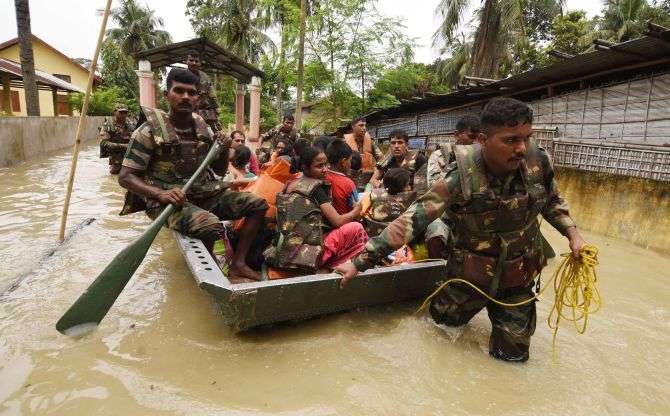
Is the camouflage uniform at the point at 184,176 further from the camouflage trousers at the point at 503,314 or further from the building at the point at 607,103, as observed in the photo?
the building at the point at 607,103

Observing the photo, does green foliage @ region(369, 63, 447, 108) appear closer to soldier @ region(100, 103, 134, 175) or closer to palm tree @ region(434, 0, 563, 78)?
palm tree @ region(434, 0, 563, 78)

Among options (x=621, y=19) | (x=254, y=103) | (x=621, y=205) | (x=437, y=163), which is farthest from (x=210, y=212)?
(x=621, y=19)

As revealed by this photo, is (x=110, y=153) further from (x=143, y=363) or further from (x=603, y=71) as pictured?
(x=603, y=71)

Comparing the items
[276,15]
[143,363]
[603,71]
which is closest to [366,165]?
[603,71]

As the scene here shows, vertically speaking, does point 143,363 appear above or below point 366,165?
below

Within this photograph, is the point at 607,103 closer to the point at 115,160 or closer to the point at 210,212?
the point at 210,212

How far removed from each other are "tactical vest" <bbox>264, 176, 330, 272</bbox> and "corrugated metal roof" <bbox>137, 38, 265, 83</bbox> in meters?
8.35

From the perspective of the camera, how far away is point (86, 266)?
13.3ft

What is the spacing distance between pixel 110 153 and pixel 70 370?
727cm

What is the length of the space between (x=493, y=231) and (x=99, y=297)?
2415mm

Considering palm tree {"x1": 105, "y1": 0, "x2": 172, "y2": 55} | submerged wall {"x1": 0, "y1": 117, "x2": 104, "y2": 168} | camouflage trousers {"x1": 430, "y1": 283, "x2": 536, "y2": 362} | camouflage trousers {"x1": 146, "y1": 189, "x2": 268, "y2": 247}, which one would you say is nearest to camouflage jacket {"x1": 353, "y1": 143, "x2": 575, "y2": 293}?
camouflage trousers {"x1": 430, "y1": 283, "x2": 536, "y2": 362}

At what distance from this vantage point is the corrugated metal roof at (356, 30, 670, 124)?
616cm

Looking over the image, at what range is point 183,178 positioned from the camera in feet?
12.0

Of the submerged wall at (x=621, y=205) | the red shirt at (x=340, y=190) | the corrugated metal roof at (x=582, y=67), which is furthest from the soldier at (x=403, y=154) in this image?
the corrugated metal roof at (x=582, y=67)
